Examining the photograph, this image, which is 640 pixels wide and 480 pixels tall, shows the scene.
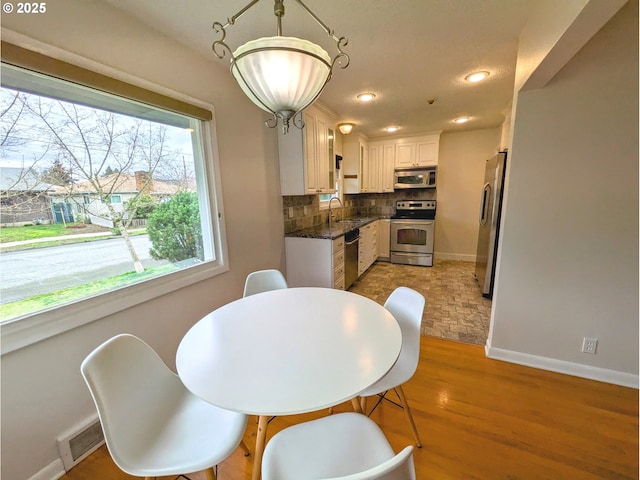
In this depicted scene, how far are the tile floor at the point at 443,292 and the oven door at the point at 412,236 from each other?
0.35 metres

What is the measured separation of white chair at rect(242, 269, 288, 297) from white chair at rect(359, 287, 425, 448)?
86cm

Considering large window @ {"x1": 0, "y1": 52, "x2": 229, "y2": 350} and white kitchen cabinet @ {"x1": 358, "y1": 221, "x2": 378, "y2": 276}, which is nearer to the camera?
large window @ {"x1": 0, "y1": 52, "x2": 229, "y2": 350}

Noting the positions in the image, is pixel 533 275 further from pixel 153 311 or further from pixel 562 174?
pixel 153 311

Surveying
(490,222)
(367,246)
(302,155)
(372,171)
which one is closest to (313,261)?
(302,155)

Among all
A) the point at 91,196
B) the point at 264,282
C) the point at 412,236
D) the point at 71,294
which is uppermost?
the point at 91,196

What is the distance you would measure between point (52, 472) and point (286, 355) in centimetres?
140

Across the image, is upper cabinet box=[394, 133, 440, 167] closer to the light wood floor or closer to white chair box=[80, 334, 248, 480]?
the light wood floor

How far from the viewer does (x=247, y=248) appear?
2471 millimetres

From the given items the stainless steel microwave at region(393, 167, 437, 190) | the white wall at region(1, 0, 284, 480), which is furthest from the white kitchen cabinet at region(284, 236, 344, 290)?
the stainless steel microwave at region(393, 167, 437, 190)

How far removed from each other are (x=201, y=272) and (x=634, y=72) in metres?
3.14

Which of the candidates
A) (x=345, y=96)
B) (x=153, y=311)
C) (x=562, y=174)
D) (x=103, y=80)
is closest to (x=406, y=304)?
(x=562, y=174)

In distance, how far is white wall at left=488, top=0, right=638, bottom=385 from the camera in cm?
159

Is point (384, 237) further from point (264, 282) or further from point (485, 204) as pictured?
point (264, 282)

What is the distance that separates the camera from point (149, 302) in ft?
5.48
